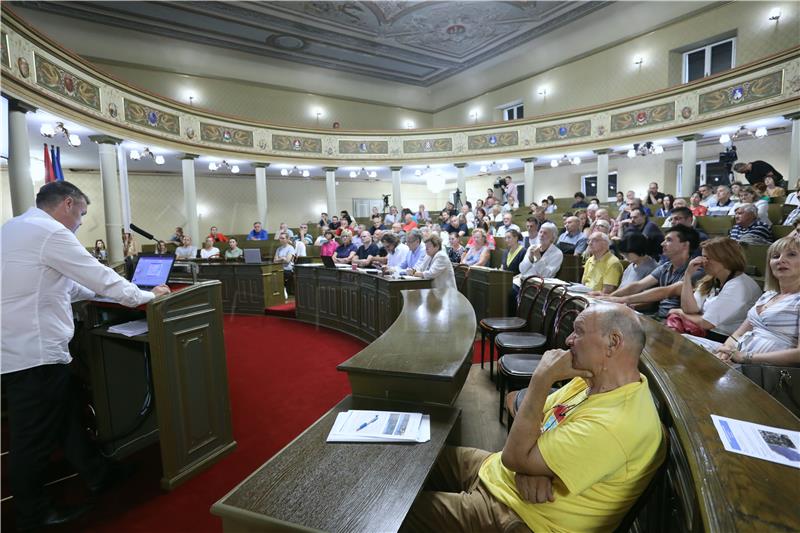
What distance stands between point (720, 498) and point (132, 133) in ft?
38.3

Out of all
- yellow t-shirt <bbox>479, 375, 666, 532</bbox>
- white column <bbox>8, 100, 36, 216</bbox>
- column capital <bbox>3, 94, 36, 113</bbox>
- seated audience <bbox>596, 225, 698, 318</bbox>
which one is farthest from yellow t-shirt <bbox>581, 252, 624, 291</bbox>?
column capital <bbox>3, 94, 36, 113</bbox>

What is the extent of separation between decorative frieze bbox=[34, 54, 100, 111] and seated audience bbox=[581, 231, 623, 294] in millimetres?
8998

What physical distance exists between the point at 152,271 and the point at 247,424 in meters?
1.29

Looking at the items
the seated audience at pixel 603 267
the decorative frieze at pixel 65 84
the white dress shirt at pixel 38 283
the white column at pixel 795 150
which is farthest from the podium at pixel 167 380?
the white column at pixel 795 150

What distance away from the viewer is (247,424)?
2.96 metres

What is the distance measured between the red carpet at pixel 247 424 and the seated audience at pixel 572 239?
10.2ft

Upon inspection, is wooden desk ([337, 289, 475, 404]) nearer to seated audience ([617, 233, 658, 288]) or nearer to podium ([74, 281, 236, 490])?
podium ([74, 281, 236, 490])

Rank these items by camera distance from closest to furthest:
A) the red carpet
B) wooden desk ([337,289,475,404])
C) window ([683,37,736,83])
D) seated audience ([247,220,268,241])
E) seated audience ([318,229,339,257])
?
wooden desk ([337,289,475,404]), the red carpet, seated audience ([318,229,339,257]), window ([683,37,736,83]), seated audience ([247,220,268,241])

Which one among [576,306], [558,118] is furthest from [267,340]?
[558,118]

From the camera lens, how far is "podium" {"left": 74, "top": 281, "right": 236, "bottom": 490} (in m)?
2.21

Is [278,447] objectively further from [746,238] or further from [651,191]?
[651,191]

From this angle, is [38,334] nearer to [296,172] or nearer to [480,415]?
[480,415]

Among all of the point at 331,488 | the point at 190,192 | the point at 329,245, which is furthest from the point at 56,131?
the point at 331,488

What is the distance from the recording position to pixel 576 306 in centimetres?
261
